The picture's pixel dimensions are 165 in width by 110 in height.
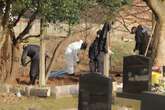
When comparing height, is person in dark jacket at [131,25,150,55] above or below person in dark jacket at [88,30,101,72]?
→ above

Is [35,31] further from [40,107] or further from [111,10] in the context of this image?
[40,107]

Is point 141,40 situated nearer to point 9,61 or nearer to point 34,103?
point 9,61

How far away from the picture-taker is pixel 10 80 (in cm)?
1952

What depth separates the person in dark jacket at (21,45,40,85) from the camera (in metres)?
19.7

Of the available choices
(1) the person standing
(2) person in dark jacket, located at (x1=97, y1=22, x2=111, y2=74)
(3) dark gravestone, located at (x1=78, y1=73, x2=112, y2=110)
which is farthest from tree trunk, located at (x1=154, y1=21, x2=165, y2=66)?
(3) dark gravestone, located at (x1=78, y1=73, x2=112, y2=110)

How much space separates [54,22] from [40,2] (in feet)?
3.95

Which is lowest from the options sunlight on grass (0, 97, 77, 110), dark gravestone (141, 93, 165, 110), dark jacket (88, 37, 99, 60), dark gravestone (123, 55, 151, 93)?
sunlight on grass (0, 97, 77, 110)

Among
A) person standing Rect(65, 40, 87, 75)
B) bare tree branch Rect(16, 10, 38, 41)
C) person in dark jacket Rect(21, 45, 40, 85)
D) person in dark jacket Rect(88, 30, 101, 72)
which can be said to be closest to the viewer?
bare tree branch Rect(16, 10, 38, 41)

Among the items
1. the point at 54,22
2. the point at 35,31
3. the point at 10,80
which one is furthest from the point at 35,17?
the point at 35,31

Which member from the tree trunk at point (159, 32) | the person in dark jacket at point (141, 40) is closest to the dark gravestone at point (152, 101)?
the tree trunk at point (159, 32)

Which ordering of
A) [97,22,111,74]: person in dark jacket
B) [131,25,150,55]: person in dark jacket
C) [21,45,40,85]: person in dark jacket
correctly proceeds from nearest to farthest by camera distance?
1. [21,45,40,85]: person in dark jacket
2. [97,22,111,74]: person in dark jacket
3. [131,25,150,55]: person in dark jacket

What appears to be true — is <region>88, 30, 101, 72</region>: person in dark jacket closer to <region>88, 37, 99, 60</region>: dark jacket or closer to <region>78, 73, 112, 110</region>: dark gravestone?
<region>88, 37, 99, 60</region>: dark jacket

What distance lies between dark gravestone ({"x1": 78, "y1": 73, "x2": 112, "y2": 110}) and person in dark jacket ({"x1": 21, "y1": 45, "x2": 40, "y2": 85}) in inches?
290

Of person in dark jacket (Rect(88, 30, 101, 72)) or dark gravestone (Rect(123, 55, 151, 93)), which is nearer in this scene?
dark gravestone (Rect(123, 55, 151, 93))
